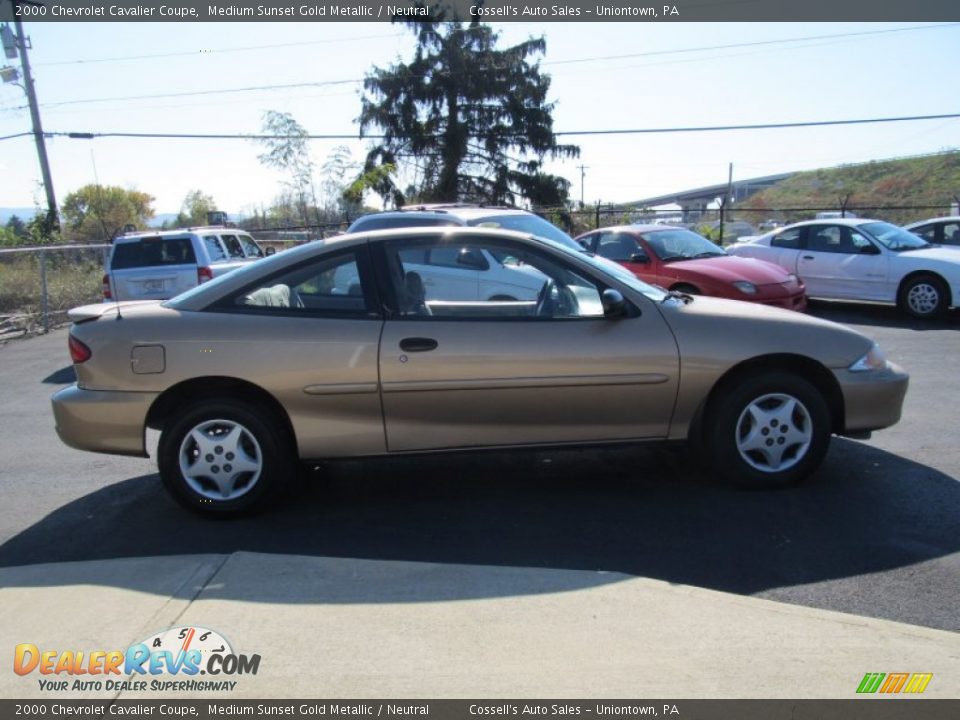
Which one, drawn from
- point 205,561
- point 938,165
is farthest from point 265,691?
point 938,165

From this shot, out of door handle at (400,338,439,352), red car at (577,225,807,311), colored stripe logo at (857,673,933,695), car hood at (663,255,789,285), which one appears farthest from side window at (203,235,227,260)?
colored stripe logo at (857,673,933,695)

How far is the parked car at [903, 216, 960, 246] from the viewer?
14.1 m

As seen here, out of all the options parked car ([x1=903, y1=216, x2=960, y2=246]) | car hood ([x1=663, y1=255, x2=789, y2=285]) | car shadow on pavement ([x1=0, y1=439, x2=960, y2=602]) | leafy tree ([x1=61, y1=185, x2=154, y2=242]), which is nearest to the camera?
car shadow on pavement ([x1=0, y1=439, x2=960, y2=602])

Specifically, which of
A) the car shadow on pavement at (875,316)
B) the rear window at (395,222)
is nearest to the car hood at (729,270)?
the car shadow on pavement at (875,316)

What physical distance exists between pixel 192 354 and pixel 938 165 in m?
58.2

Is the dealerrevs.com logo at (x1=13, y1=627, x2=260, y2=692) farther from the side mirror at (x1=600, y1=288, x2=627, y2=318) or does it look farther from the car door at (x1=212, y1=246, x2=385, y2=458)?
the side mirror at (x1=600, y1=288, x2=627, y2=318)

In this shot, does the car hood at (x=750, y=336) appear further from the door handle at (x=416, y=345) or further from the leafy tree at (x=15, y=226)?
the leafy tree at (x=15, y=226)

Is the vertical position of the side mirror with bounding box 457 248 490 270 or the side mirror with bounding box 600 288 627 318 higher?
the side mirror with bounding box 457 248 490 270

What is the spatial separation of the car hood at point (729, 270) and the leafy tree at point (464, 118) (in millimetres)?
26833

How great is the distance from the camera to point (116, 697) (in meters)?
2.88

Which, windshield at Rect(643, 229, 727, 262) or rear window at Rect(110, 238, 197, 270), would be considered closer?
windshield at Rect(643, 229, 727, 262)

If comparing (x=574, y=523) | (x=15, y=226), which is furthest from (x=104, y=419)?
(x=15, y=226)

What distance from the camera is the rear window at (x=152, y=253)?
37.4 feet

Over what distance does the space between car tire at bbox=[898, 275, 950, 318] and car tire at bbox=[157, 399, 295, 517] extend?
10464mm
